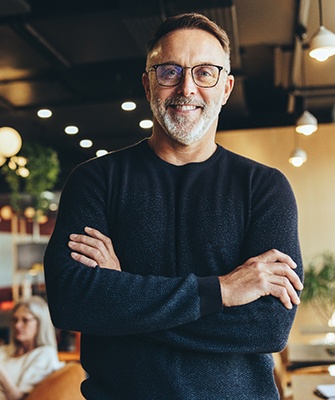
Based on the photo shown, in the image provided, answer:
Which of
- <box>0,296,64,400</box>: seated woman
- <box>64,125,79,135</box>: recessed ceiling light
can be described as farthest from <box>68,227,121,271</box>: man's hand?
<box>64,125,79,135</box>: recessed ceiling light

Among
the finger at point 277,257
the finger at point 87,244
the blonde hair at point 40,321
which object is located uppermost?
the finger at point 87,244

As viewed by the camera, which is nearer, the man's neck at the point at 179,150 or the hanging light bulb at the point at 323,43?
the man's neck at the point at 179,150

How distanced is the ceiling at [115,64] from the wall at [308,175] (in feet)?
0.96

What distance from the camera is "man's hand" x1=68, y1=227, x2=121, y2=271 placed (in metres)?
1.63

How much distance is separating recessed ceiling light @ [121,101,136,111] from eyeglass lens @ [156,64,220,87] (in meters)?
6.80

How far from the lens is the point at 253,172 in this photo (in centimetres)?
175

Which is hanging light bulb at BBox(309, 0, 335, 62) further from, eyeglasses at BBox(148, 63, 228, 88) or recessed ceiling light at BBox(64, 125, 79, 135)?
recessed ceiling light at BBox(64, 125, 79, 135)

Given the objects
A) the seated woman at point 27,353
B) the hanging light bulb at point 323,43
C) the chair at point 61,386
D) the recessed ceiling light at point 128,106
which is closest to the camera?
the chair at point 61,386

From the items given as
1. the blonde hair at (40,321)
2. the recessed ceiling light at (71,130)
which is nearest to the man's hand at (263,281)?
the blonde hair at (40,321)

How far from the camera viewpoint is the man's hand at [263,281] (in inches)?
61.7

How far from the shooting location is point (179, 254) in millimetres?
1623

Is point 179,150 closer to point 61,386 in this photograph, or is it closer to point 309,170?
point 61,386

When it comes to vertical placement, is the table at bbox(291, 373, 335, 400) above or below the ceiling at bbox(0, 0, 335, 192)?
below

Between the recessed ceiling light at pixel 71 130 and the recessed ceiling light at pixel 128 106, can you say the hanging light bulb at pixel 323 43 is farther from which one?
the recessed ceiling light at pixel 71 130
